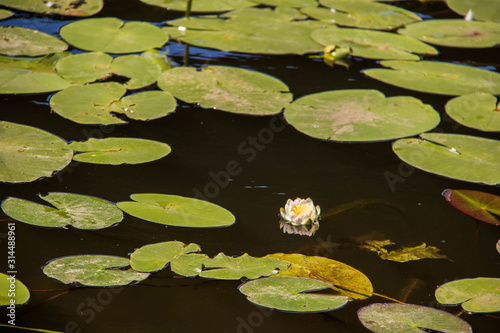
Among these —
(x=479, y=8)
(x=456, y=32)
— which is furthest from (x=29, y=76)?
(x=479, y=8)

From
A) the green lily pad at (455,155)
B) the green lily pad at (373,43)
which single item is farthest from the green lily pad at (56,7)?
the green lily pad at (455,155)

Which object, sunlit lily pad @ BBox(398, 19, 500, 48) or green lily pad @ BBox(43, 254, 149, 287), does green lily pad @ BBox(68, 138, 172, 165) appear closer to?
green lily pad @ BBox(43, 254, 149, 287)

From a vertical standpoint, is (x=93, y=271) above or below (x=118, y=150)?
below

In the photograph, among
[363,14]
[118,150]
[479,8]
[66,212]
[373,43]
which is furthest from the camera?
[479,8]

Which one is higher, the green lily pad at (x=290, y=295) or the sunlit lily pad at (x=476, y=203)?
the sunlit lily pad at (x=476, y=203)

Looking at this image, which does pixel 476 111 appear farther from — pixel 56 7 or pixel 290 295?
pixel 56 7

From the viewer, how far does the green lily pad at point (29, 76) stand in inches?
101

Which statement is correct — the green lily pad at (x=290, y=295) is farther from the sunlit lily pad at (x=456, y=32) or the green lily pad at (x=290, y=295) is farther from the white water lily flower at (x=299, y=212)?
the sunlit lily pad at (x=456, y=32)

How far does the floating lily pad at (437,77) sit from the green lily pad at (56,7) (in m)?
1.99

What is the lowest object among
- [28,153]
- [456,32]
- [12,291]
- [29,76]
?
[12,291]

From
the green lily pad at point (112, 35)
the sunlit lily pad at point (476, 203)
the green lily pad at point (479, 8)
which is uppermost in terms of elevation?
the green lily pad at point (479, 8)

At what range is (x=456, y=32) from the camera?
3.76 meters

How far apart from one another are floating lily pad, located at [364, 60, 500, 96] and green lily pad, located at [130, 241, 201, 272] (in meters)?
1.82

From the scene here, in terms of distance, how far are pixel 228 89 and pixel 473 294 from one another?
1602 mm
